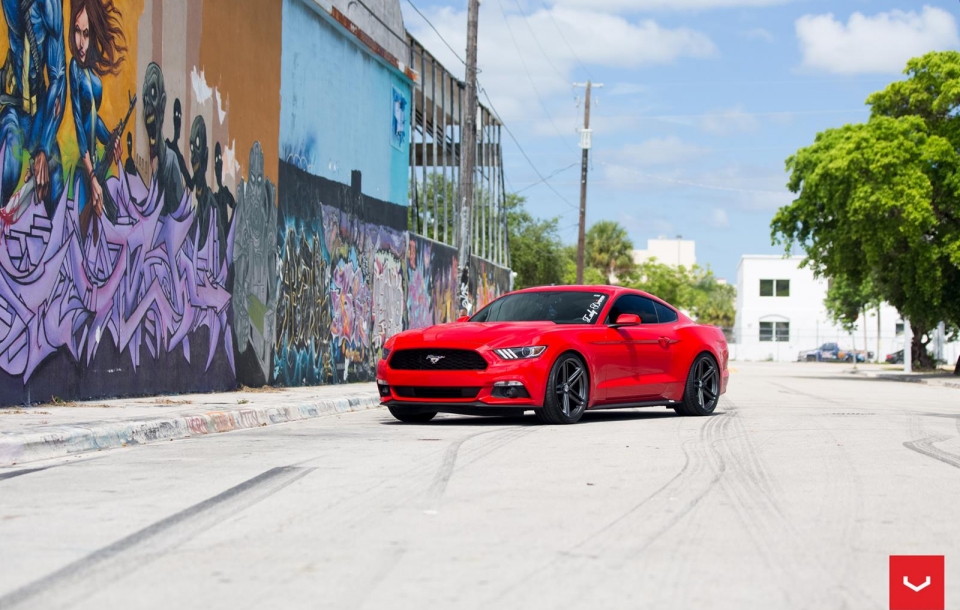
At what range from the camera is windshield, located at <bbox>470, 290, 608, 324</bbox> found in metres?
12.6

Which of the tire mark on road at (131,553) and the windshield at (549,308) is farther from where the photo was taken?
the windshield at (549,308)

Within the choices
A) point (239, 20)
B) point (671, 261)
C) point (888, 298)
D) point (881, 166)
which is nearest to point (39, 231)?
point (239, 20)

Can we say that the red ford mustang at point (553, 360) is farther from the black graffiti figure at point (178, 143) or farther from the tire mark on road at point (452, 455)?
the black graffiti figure at point (178, 143)

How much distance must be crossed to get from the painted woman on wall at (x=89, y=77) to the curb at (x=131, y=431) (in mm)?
2728

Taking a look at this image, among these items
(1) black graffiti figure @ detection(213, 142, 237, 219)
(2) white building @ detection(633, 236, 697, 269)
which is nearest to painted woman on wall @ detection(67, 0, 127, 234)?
(1) black graffiti figure @ detection(213, 142, 237, 219)

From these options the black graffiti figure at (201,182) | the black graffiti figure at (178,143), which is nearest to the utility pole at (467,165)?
the black graffiti figure at (201,182)

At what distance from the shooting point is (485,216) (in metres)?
34.2

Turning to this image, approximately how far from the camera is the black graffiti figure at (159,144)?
14008mm

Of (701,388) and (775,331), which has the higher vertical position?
(775,331)

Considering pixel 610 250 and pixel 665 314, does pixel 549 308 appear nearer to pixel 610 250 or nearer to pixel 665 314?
pixel 665 314

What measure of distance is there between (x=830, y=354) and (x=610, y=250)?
55.1ft

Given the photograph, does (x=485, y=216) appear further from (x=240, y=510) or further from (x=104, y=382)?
(x=240, y=510)

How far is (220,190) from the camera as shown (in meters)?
16.1

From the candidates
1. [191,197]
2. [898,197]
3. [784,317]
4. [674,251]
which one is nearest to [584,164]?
[898,197]
